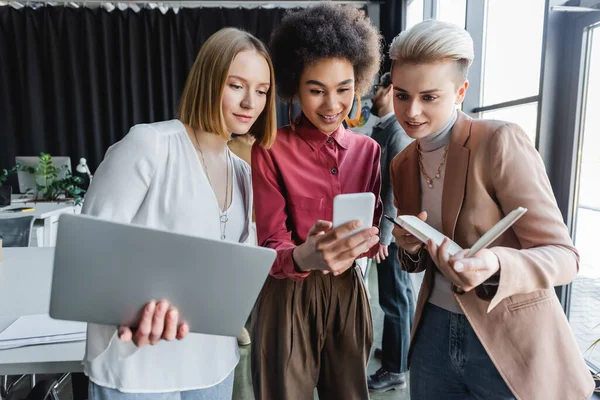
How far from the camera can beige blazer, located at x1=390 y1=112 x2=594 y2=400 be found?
30.5 inches

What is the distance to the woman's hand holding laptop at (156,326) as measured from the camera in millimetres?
715

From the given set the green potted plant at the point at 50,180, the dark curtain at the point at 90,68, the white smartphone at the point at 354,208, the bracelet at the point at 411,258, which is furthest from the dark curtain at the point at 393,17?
the white smartphone at the point at 354,208

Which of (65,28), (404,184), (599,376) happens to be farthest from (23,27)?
(599,376)

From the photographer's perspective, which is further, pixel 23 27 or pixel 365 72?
pixel 23 27

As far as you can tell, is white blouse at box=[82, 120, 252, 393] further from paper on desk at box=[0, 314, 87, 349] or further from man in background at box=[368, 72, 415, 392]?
man in background at box=[368, 72, 415, 392]

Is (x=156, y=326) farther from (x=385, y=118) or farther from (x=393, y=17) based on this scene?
(x=393, y=17)

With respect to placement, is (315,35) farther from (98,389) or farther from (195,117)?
(98,389)

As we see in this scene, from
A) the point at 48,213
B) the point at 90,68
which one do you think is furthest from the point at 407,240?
the point at 90,68

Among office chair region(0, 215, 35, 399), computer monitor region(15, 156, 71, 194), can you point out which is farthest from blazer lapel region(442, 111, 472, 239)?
computer monitor region(15, 156, 71, 194)

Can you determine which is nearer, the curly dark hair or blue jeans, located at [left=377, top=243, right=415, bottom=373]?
the curly dark hair

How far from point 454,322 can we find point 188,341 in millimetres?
607

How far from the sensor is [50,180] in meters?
4.16

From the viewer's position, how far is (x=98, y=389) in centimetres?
86

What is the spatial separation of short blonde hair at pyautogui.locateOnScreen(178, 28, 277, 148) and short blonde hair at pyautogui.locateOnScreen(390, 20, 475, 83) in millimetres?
348
